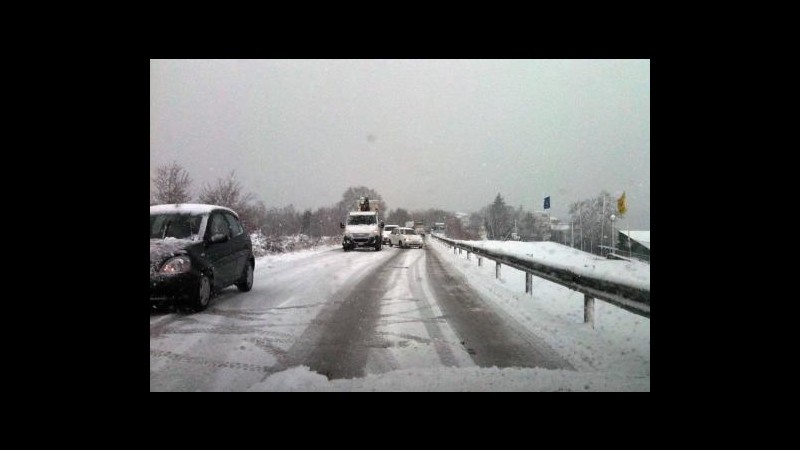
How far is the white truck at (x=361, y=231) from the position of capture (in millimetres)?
23797

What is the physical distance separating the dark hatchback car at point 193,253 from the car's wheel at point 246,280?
0.05 m

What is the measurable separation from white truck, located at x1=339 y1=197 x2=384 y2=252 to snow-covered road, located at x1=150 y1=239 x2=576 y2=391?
1624cm

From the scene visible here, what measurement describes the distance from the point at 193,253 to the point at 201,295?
23.9 inches

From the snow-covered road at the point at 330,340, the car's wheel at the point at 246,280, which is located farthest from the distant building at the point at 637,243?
the car's wheel at the point at 246,280

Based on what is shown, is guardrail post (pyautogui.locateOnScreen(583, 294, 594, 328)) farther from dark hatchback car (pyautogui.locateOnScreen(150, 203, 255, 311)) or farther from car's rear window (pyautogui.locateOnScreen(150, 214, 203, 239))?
car's rear window (pyautogui.locateOnScreen(150, 214, 203, 239))

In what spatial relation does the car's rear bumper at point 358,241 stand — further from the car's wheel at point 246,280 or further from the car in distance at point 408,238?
the car's wheel at point 246,280

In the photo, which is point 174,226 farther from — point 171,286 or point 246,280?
point 246,280

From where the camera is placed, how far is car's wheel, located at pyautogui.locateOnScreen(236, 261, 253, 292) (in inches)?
Result: 300

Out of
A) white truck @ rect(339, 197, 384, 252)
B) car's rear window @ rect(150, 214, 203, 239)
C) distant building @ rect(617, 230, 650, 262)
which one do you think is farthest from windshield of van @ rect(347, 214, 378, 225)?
distant building @ rect(617, 230, 650, 262)
